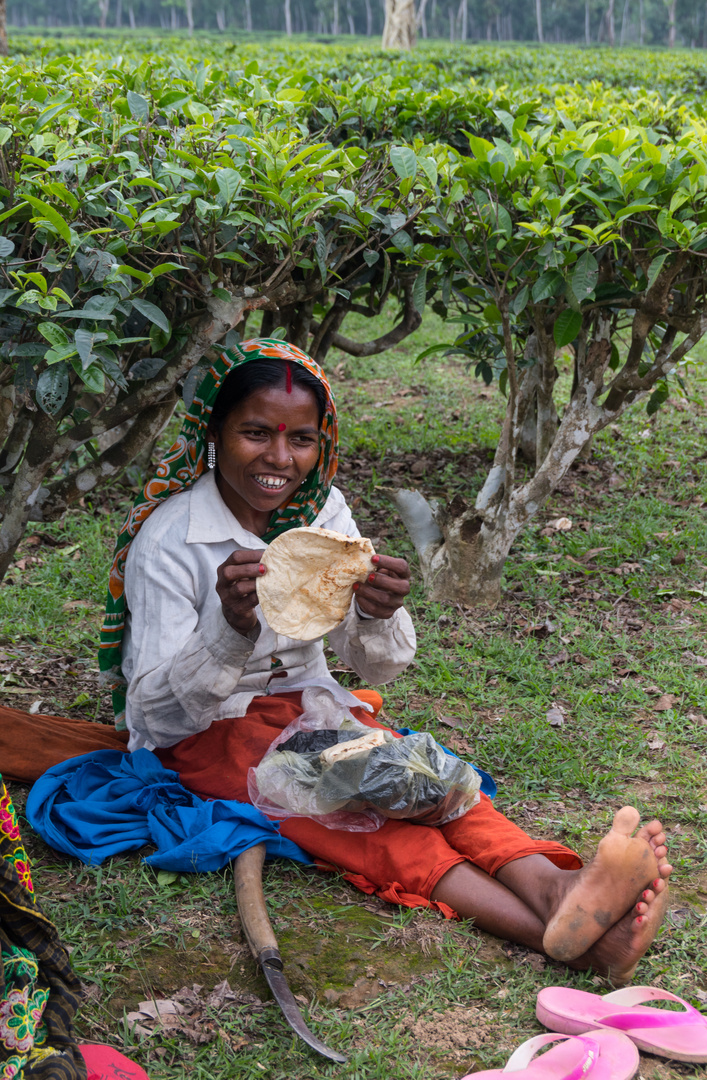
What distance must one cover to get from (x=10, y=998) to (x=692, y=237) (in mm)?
3115

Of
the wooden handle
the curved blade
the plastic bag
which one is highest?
the plastic bag

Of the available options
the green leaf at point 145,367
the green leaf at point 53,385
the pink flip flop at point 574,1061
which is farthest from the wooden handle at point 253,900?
the green leaf at point 145,367

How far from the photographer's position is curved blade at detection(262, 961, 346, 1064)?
5.94ft

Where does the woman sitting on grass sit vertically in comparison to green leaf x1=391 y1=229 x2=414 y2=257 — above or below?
below

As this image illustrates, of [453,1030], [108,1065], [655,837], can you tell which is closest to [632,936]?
[655,837]

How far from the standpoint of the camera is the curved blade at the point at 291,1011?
5.94ft

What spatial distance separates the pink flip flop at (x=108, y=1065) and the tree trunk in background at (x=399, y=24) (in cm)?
1620

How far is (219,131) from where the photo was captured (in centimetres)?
303

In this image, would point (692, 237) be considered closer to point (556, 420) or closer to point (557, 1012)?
point (556, 420)

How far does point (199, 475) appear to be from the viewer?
2.56 metres

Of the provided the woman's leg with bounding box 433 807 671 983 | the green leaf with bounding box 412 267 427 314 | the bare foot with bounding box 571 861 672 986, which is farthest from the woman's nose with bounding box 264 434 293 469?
the green leaf with bounding box 412 267 427 314

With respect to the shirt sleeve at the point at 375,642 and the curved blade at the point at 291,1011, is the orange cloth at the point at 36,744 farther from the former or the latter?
the curved blade at the point at 291,1011

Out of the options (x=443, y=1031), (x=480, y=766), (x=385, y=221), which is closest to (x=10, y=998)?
(x=443, y=1031)

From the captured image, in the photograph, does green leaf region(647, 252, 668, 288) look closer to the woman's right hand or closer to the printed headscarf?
the printed headscarf
